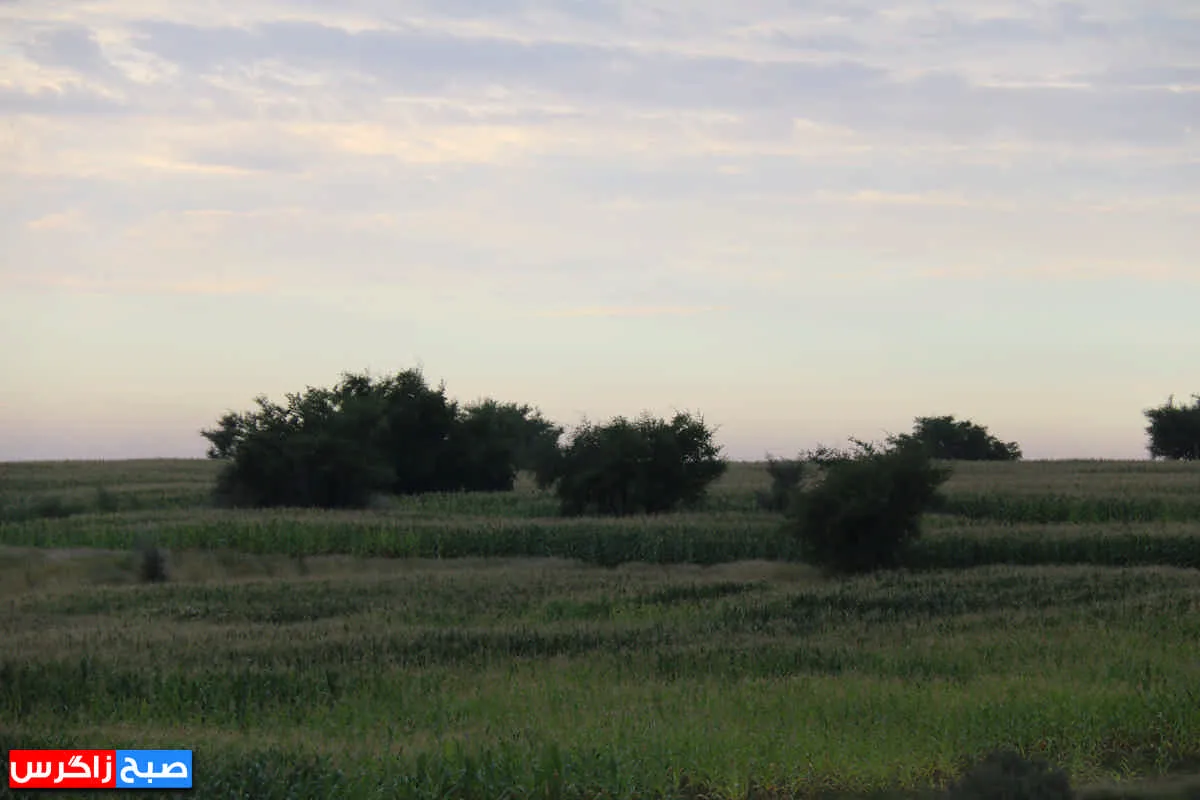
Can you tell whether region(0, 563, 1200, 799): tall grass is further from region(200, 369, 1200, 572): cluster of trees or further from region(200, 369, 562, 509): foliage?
region(200, 369, 562, 509): foliage

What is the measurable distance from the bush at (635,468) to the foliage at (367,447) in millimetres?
1869

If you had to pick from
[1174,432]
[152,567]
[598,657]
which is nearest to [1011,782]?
[598,657]

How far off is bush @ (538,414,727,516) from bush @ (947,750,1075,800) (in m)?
38.4

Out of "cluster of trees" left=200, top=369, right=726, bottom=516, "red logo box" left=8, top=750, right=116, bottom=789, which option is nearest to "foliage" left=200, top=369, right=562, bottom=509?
"cluster of trees" left=200, top=369, right=726, bottom=516

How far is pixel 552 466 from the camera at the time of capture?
4962 centimetres

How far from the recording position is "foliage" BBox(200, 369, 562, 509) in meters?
53.7

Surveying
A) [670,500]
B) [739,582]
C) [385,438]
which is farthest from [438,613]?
[385,438]

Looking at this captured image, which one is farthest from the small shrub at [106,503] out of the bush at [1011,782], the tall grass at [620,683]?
the bush at [1011,782]

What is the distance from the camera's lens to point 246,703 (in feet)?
53.8

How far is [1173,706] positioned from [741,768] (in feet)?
19.7

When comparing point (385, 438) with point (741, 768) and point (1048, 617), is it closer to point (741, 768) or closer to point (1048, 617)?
point (1048, 617)

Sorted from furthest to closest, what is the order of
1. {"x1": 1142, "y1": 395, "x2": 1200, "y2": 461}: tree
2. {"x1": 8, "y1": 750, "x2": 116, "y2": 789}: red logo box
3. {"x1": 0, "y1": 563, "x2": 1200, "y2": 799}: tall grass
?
{"x1": 1142, "y1": 395, "x2": 1200, "y2": 461}: tree
{"x1": 0, "y1": 563, "x2": 1200, "y2": 799}: tall grass
{"x1": 8, "y1": 750, "x2": 116, "y2": 789}: red logo box

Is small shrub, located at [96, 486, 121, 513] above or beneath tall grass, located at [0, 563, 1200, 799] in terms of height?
above

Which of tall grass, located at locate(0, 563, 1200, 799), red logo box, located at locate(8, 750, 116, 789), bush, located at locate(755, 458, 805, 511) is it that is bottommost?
tall grass, located at locate(0, 563, 1200, 799)
